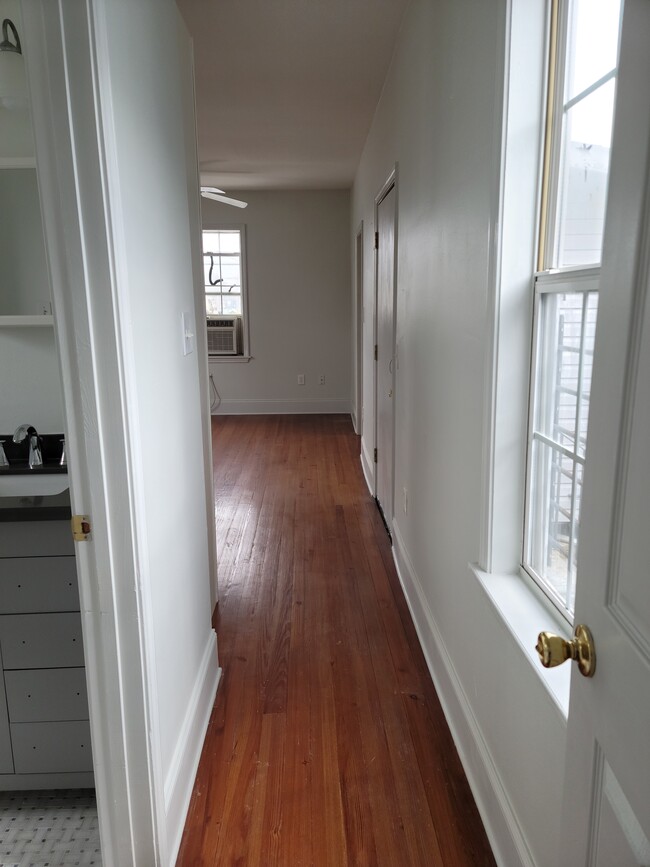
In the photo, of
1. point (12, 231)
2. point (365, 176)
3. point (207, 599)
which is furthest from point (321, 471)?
point (12, 231)

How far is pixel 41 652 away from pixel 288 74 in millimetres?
3044

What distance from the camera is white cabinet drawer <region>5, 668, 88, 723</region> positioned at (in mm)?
1632

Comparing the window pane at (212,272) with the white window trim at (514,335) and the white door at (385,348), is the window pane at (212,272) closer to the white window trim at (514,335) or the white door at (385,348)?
the white door at (385,348)

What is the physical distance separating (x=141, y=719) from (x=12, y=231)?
1560 millimetres

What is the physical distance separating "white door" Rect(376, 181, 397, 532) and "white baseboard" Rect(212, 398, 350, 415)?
10.9 feet

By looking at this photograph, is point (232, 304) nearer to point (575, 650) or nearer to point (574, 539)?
point (574, 539)

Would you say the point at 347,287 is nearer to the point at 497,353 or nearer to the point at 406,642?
the point at 406,642

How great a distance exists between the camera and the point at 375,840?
1.54 m

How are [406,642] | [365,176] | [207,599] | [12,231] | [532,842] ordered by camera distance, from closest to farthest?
[532,842] → [12,231] → [207,599] → [406,642] → [365,176]

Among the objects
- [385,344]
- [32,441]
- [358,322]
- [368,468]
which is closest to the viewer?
[32,441]

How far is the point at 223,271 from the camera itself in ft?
23.5

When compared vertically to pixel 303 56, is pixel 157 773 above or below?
below

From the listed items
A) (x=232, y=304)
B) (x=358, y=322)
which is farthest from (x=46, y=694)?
(x=232, y=304)

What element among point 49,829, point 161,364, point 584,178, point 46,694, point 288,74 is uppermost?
point 288,74
